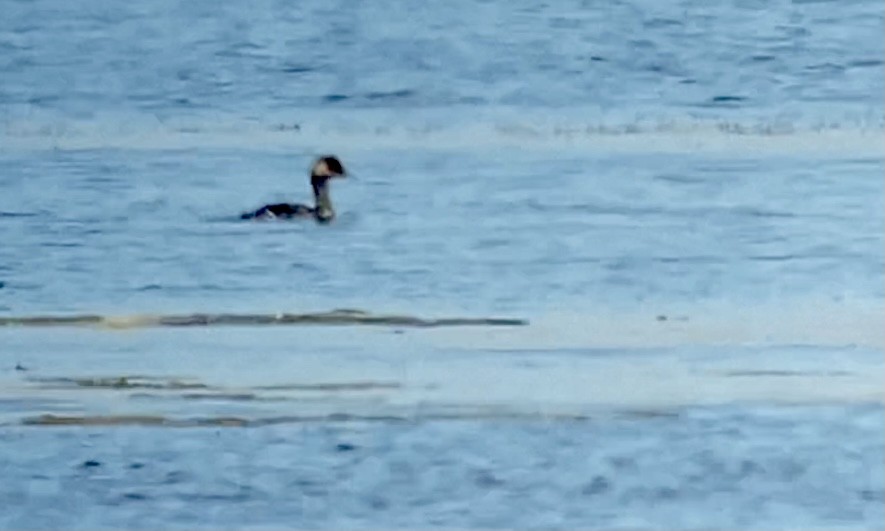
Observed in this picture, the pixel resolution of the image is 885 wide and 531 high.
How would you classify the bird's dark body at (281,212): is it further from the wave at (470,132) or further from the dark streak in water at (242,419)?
the dark streak in water at (242,419)

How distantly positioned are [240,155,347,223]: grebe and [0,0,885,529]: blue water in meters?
0.01

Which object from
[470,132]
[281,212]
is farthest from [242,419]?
[470,132]

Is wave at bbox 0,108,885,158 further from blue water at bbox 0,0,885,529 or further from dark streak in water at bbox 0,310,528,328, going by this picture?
dark streak in water at bbox 0,310,528,328

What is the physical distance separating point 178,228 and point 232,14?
0.69ft

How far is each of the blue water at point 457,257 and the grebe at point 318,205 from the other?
1 centimetres

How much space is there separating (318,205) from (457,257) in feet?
0.46

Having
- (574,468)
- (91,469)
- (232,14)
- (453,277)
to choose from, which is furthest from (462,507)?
(232,14)

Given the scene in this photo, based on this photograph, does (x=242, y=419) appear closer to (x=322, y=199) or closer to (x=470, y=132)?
(x=322, y=199)

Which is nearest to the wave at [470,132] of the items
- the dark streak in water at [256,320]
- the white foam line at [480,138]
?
the white foam line at [480,138]

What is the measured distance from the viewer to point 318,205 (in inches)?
60.5

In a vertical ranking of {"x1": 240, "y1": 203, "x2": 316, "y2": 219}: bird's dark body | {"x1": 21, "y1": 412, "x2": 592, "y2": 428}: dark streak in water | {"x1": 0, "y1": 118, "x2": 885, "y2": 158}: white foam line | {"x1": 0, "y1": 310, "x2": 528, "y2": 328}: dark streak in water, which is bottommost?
{"x1": 21, "y1": 412, "x2": 592, "y2": 428}: dark streak in water

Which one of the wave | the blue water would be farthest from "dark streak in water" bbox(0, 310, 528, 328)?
the wave

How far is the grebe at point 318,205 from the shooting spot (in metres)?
1.54

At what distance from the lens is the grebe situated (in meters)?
1.54
